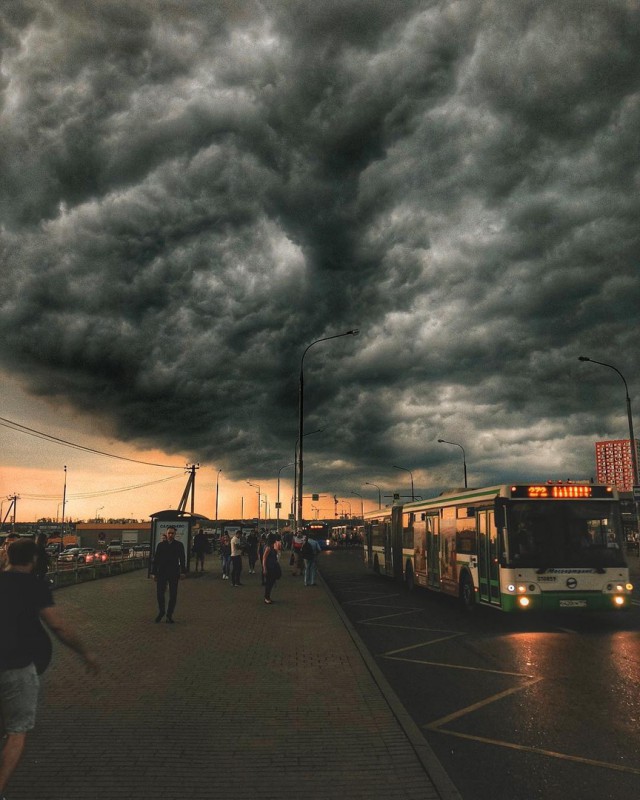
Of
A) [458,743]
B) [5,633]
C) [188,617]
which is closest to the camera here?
[5,633]

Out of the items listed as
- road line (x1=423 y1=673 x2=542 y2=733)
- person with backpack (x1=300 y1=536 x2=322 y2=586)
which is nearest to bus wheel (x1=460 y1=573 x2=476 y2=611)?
road line (x1=423 y1=673 x2=542 y2=733)

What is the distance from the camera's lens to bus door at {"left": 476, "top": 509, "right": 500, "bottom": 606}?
40.3ft

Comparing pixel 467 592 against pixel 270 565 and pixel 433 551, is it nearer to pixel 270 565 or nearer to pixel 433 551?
pixel 433 551

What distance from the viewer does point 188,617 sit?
42.8ft

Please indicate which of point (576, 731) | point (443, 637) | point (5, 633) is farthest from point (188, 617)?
point (5, 633)

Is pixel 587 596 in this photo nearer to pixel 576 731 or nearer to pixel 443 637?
pixel 443 637

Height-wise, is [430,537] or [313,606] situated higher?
[430,537]

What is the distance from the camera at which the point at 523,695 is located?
732 centimetres

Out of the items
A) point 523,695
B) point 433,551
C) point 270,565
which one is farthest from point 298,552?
point 523,695

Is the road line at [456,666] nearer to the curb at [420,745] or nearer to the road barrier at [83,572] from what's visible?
the curb at [420,745]

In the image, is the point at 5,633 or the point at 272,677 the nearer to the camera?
the point at 5,633

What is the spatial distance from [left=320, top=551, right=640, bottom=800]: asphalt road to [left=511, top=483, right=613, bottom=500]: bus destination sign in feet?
8.08

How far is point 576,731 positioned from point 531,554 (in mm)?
6129

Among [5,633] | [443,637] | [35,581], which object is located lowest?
[443,637]
